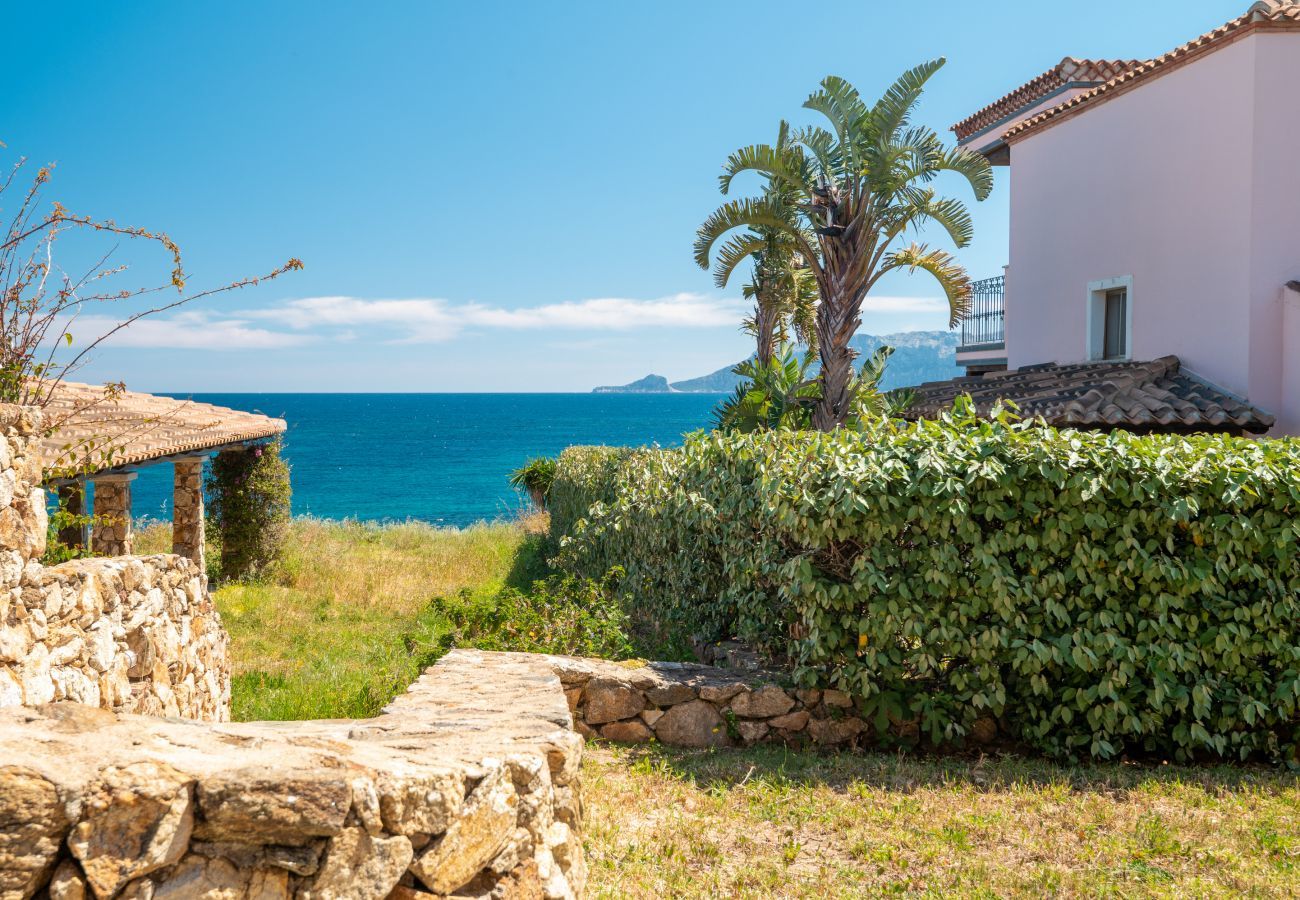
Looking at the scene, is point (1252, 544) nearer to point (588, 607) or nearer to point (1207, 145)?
point (588, 607)

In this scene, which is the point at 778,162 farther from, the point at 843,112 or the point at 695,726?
the point at 695,726

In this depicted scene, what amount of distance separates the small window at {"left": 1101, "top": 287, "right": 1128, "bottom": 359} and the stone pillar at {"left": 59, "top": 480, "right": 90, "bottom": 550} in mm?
15363

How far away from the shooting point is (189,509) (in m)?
14.1

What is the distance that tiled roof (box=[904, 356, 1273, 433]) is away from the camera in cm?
1182

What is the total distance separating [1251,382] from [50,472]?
1410cm

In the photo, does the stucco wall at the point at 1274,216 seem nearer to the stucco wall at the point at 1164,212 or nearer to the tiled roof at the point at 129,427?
the stucco wall at the point at 1164,212

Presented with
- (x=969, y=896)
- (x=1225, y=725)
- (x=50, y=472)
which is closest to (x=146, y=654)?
(x=50, y=472)

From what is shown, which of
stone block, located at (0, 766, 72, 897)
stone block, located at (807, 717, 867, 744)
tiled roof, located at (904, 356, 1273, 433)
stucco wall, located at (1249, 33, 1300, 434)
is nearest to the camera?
stone block, located at (0, 766, 72, 897)

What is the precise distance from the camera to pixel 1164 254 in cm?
1427

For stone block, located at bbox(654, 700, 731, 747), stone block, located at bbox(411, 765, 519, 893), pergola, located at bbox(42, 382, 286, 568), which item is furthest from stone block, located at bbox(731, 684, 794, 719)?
pergola, located at bbox(42, 382, 286, 568)

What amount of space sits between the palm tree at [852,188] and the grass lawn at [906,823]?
6.12 meters

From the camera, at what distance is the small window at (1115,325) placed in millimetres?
15612

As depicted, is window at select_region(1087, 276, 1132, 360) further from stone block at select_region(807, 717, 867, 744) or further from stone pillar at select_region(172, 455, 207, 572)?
stone pillar at select_region(172, 455, 207, 572)

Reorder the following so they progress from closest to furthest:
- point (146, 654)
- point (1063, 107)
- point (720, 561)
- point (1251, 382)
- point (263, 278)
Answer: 1. point (146, 654)
2. point (263, 278)
3. point (720, 561)
4. point (1251, 382)
5. point (1063, 107)
